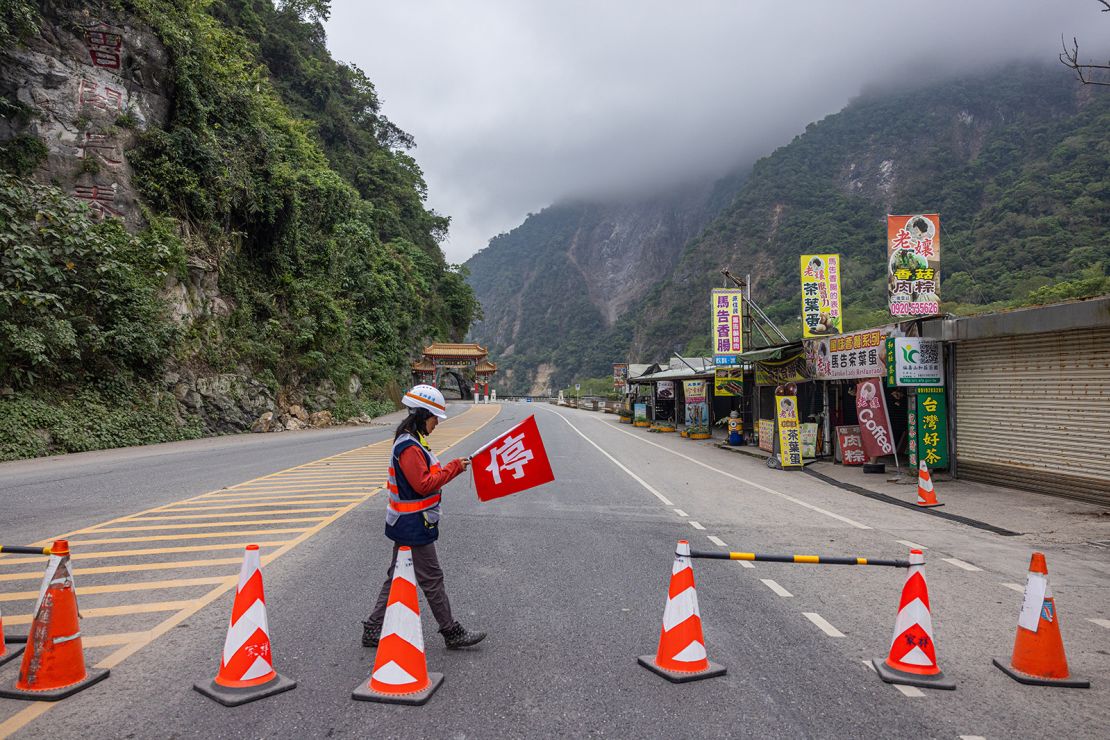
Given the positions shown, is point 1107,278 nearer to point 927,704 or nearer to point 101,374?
point 927,704

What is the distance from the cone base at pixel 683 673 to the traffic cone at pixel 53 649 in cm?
339

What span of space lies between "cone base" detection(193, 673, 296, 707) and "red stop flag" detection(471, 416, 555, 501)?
180cm

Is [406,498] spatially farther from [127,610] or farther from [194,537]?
[194,537]

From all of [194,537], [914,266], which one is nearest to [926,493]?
[914,266]

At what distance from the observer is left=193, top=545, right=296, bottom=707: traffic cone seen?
3736 mm

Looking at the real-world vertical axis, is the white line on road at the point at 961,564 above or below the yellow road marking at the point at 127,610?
below

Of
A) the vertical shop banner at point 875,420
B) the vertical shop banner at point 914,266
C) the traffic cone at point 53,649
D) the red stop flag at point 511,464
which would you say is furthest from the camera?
the vertical shop banner at point 875,420

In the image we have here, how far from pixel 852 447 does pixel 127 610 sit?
51.3 ft

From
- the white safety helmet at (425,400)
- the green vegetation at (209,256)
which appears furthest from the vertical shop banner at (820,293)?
the green vegetation at (209,256)

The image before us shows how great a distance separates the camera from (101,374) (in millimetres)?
19953

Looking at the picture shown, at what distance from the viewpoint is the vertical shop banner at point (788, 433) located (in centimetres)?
1670

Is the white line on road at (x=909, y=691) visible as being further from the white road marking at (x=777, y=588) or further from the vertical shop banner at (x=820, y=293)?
the vertical shop banner at (x=820, y=293)

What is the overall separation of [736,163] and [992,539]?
15769cm

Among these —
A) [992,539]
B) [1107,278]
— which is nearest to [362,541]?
[992,539]
